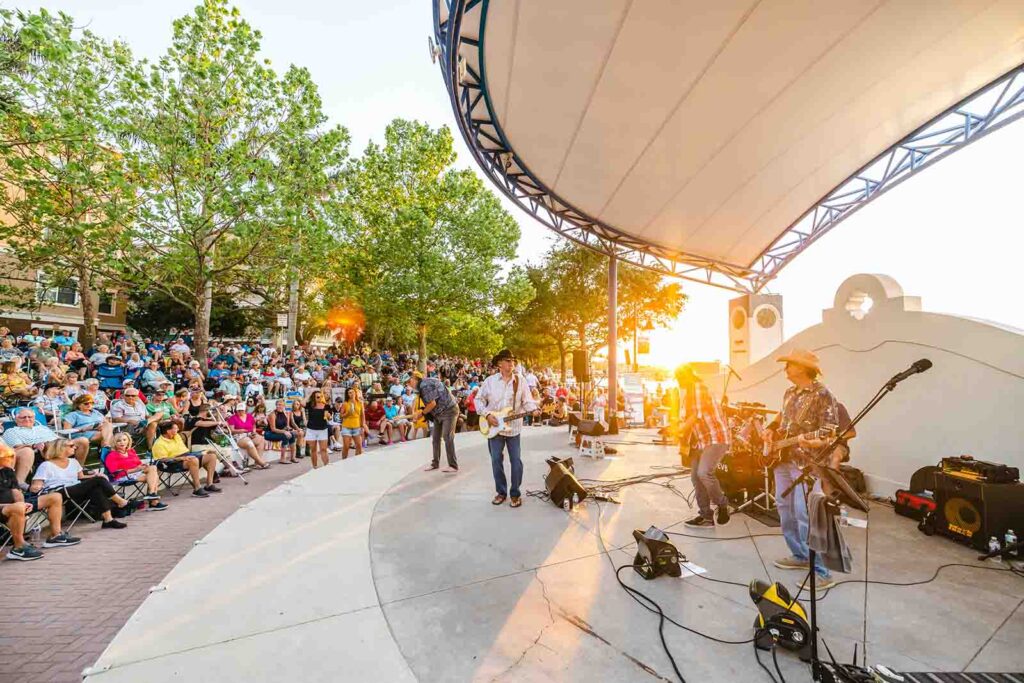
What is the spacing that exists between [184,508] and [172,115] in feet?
39.6

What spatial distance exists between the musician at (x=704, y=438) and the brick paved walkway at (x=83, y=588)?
17.0ft

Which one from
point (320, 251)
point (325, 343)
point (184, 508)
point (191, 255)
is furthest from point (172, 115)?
point (325, 343)

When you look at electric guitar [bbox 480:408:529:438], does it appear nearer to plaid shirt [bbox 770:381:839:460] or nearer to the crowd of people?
the crowd of people

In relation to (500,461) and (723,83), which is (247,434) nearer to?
(500,461)

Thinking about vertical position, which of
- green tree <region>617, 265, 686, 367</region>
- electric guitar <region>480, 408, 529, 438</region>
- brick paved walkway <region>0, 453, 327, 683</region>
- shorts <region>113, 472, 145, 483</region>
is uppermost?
green tree <region>617, 265, 686, 367</region>

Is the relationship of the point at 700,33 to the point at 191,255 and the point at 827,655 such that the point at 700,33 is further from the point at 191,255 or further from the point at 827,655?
the point at 191,255

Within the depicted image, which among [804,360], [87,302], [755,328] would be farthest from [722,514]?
[87,302]

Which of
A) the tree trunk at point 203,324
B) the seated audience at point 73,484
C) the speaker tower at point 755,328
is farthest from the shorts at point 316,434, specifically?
the speaker tower at point 755,328

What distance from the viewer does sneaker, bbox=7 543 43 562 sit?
4402mm

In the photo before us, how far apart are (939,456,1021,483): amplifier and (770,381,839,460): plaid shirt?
1.85m

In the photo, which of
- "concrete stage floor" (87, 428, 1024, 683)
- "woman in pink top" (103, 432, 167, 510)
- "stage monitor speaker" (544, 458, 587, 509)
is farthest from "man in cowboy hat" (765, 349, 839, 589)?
"woman in pink top" (103, 432, 167, 510)

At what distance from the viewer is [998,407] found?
4.89 metres

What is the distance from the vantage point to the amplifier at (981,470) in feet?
13.3

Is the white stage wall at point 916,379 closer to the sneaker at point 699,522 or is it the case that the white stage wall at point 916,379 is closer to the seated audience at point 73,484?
the sneaker at point 699,522
